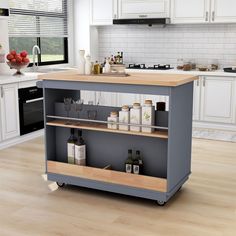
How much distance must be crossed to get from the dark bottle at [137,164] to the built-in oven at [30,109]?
2464 mm

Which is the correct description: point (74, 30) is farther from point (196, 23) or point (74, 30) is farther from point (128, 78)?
point (128, 78)

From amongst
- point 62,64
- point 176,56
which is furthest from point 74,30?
point 176,56

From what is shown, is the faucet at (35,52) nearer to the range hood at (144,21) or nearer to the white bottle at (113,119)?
the range hood at (144,21)

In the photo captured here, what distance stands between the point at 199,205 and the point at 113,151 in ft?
3.00

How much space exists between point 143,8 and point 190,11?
792mm

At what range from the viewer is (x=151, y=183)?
345 cm

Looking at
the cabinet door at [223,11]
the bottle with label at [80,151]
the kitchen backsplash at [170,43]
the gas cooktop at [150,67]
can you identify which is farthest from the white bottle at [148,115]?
the kitchen backsplash at [170,43]

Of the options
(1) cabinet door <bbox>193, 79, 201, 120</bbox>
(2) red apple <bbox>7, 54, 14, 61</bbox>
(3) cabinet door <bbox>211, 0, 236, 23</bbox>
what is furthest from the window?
(3) cabinet door <bbox>211, 0, 236, 23</bbox>

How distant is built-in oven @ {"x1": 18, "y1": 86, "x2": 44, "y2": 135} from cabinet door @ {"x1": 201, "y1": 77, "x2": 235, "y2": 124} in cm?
250

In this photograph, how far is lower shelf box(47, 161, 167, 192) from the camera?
343 centimetres

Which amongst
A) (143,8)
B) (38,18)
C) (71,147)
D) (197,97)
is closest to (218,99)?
(197,97)

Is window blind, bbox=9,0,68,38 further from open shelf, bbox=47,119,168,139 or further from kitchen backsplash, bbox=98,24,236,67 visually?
open shelf, bbox=47,119,168,139

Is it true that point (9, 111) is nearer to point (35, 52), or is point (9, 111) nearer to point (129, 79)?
point (35, 52)

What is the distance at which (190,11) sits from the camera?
20.9 feet
